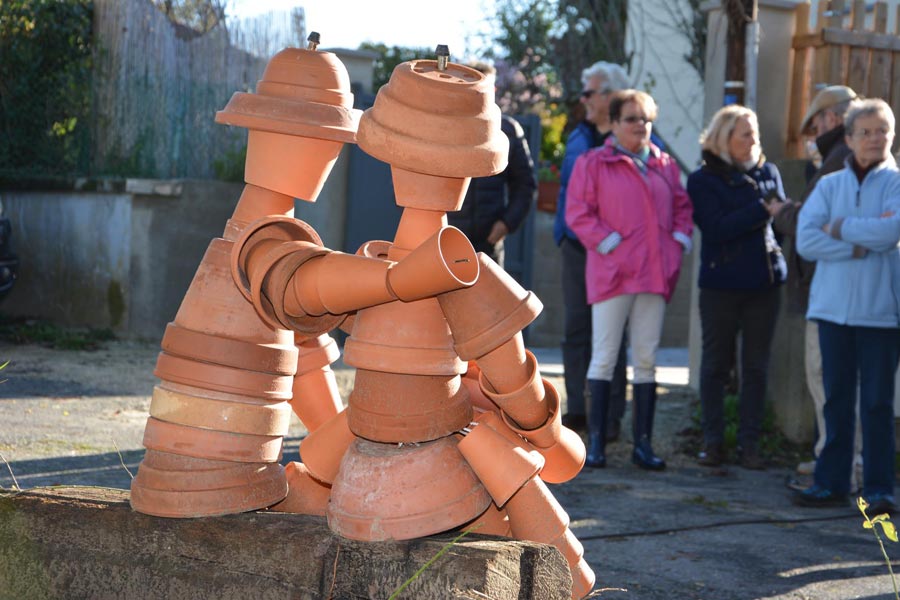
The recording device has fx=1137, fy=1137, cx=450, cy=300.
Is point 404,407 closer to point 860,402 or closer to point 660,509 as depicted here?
point 660,509

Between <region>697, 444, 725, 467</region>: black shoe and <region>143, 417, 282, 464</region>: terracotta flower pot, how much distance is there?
4369mm

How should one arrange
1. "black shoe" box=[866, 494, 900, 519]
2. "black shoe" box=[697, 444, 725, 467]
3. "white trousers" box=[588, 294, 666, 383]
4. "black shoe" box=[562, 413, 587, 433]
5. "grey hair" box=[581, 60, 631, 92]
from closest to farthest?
"black shoe" box=[866, 494, 900, 519] < "white trousers" box=[588, 294, 666, 383] < "black shoe" box=[697, 444, 725, 467] < "black shoe" box=[562, 413, 587, 433] < "grey hair" box=[581, 60, 631, 92]

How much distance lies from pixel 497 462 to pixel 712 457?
4.36 m

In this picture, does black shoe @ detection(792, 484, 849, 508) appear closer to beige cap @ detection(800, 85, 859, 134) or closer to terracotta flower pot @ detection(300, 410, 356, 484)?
beige cap @ detection(800, 85, 859, 134)

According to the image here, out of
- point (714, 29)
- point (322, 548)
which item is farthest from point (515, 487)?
point (714, 29)

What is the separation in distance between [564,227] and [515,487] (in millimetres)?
4892

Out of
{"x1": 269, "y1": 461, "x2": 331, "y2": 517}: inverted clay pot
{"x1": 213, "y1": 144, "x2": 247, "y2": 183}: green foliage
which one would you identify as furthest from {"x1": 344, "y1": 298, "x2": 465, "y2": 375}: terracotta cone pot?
{"x1": 213, "y1": 144, "x2": 247, "y2": 183}: green foliage

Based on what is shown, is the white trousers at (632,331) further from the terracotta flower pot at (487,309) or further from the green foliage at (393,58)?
the green foliage at (393,58)

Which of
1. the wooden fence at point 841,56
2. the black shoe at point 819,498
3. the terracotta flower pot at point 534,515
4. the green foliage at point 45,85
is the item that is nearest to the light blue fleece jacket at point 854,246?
the black shoe at point 819,498

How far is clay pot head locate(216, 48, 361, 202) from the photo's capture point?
230 centimetres

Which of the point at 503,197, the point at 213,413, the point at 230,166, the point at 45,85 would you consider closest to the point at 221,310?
the point at 213,413

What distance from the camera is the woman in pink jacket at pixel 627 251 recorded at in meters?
6.05

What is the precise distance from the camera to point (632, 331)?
20.3ft

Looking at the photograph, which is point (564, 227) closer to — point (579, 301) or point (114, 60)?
point (579, 301)
